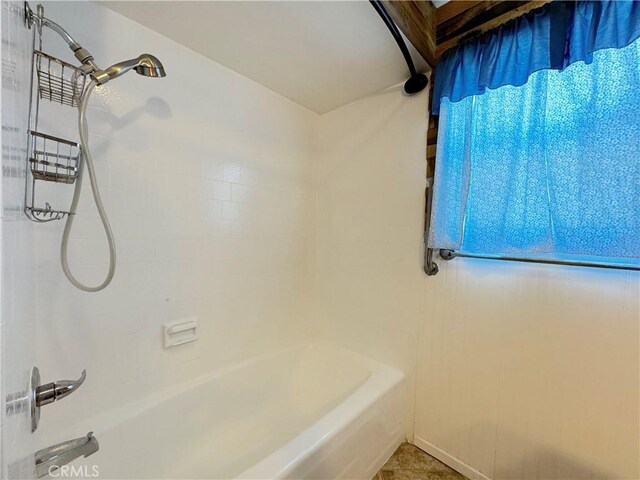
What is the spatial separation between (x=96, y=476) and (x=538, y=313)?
6.39 ft

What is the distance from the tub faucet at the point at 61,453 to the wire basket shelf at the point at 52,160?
82cm

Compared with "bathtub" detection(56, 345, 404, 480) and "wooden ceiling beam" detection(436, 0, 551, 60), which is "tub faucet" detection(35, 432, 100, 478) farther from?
"wooden ceiling beam" detection(436, 0, 551, 60)

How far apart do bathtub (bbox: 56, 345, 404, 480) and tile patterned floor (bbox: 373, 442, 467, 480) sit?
5 cm

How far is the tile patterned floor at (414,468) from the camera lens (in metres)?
1.31

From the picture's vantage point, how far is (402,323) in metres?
1.57


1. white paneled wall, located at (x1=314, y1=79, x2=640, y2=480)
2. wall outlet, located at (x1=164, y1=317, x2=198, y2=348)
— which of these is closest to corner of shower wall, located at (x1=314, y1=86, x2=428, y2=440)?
white paneled wall, located at (x1=314, y1=79, x2=640, y2=480)

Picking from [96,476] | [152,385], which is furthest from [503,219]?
[96,476]

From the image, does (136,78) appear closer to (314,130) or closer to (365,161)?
(314,130)

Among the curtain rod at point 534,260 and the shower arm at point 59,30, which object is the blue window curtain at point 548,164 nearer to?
the curtain rod at point 534,260

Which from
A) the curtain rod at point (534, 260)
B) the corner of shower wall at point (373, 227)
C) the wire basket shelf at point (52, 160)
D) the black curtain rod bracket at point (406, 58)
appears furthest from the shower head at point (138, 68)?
the curtain rod at point (534, 260)

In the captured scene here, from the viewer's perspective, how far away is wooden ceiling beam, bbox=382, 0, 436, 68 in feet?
3.61

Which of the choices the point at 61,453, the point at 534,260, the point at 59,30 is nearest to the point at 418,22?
the point at 534,260

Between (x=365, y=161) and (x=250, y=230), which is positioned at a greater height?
(x=365, y=161)

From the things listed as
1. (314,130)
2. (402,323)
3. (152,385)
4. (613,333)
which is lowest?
(152,385)
